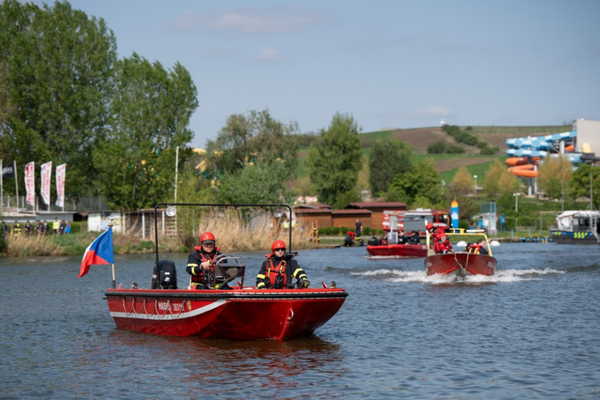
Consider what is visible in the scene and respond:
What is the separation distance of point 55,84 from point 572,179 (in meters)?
59.4

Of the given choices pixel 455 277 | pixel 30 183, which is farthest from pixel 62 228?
pixel 455 277

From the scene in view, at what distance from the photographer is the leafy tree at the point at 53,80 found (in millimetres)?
71562

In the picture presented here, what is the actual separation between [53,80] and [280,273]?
60495 mm

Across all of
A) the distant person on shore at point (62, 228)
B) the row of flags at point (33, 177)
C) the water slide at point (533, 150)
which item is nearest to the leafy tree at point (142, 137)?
the row of flags at point (33, 177)

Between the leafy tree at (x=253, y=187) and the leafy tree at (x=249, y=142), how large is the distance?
1902 centimetres

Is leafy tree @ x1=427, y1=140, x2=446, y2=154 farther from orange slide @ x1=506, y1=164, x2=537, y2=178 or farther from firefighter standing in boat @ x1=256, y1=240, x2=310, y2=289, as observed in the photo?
firefighter standing in boat @ x1=256, y1=240, x2=310, y2=289

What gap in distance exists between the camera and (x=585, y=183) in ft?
318

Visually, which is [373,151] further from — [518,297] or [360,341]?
[360,341]

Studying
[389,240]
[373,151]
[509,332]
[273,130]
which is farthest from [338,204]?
[509,332]

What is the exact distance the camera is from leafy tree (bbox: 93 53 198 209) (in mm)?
70062

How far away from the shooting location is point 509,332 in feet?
61.2

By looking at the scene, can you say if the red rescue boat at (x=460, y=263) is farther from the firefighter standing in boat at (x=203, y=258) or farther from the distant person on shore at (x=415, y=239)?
the distant person on shore at (x=415, y=239)

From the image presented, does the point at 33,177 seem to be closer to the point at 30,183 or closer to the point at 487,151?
the point at 30,183

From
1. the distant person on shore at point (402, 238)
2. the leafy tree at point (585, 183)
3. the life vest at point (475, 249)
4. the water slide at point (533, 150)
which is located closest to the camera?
the life vest at point (475, 249)
